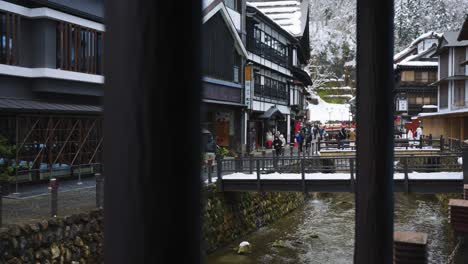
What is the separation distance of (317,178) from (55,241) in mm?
8891

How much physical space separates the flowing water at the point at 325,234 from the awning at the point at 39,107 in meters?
6.51

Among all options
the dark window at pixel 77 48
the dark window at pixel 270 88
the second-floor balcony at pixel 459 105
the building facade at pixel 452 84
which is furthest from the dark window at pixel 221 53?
the second-floor balcony at pixel 459 105

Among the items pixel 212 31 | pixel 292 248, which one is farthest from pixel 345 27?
pixel 292 248

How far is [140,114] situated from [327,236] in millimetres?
17053

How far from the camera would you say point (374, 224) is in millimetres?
3096

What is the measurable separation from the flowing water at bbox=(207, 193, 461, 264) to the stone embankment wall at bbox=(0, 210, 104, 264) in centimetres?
447

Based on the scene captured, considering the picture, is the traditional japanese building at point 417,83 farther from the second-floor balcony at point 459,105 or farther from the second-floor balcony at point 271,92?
the second-floor balcony at point 271,92

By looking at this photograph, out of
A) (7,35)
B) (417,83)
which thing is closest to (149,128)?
(7,35)

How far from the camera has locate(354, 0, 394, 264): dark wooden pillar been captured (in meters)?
2.92

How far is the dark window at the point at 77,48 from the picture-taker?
1521 centimetres

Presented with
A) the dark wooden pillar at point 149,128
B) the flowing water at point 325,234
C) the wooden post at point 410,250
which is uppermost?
the dark wooden pillar at point 149,128

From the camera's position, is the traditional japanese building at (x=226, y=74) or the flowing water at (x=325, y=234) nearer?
the flowing water at (x=325, y=234)

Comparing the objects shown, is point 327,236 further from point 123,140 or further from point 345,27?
point 345,27

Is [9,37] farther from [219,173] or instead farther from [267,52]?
[267,52]
